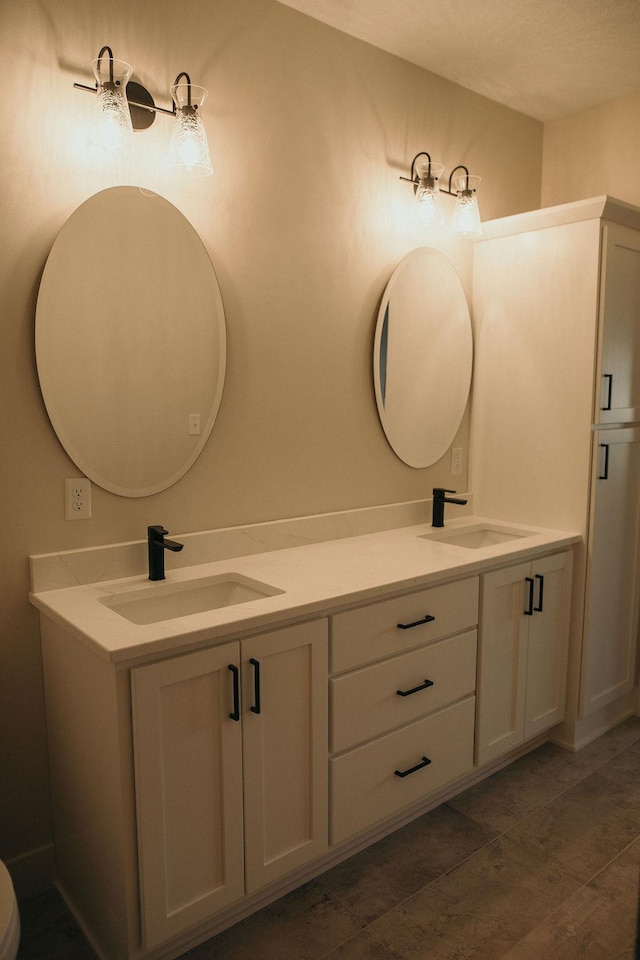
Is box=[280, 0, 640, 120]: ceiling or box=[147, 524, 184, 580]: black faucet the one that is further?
box=[280, 0, 640, 120]: ceiling

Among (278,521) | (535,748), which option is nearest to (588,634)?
(535,748)

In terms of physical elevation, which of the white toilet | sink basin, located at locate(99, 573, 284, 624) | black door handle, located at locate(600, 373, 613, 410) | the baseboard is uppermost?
black door handle, located at locate(600, 373, 613, 410)

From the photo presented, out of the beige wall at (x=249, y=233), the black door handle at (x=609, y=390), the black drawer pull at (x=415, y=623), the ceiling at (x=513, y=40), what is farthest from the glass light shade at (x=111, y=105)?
the black door handle at (x=609, y=390)

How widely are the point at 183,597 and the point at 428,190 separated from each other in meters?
1.74

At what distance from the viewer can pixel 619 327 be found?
2725 mm

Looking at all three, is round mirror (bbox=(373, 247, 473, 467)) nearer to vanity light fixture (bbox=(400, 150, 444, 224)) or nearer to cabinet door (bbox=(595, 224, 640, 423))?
vanity light fixture (bbox=(400, 150, 444, 224))

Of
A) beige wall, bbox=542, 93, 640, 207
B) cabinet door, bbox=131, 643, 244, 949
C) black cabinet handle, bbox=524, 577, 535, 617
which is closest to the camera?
cabinet door, bbox=131, 643, 244, 949

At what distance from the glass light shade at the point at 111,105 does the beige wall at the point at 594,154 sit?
2170 millimetres

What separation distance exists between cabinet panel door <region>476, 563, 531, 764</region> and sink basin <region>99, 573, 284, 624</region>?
0.81m

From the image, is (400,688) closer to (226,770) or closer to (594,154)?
(226,770)

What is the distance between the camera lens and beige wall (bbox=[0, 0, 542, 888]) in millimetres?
1853

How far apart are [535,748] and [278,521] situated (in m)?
1.43

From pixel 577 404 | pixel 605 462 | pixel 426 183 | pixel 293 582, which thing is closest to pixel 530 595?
pixel 605 462

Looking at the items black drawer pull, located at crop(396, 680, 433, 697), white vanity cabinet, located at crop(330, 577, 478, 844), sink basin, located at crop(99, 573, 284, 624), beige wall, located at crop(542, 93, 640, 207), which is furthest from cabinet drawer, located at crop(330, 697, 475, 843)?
beige wall, located at crop(542, 93, 640, 207)
